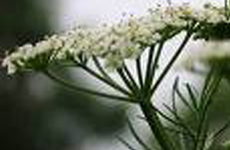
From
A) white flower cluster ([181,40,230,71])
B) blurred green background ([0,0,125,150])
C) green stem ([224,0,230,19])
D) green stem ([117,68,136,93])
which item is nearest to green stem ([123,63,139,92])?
green stem ([117,68,136,93])

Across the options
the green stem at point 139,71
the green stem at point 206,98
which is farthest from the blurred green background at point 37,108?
the green stem at point 139,71

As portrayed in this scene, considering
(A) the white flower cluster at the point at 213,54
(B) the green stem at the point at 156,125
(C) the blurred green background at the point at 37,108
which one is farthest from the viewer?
(C) the blurred green background at the point at 37,108

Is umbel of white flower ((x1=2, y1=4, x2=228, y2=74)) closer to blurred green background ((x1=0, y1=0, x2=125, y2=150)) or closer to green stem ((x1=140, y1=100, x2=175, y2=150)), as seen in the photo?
green stem ((x1=140, y1=100, x2=175, y2=150))

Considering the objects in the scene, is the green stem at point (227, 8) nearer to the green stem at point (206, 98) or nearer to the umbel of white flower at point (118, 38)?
the umbel of white flower at point (118, 38)

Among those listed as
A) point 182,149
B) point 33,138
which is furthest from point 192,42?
point 33,138

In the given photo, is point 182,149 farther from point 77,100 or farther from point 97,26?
point 77,100

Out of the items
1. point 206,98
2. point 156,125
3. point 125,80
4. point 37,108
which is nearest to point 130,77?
point 125,80
